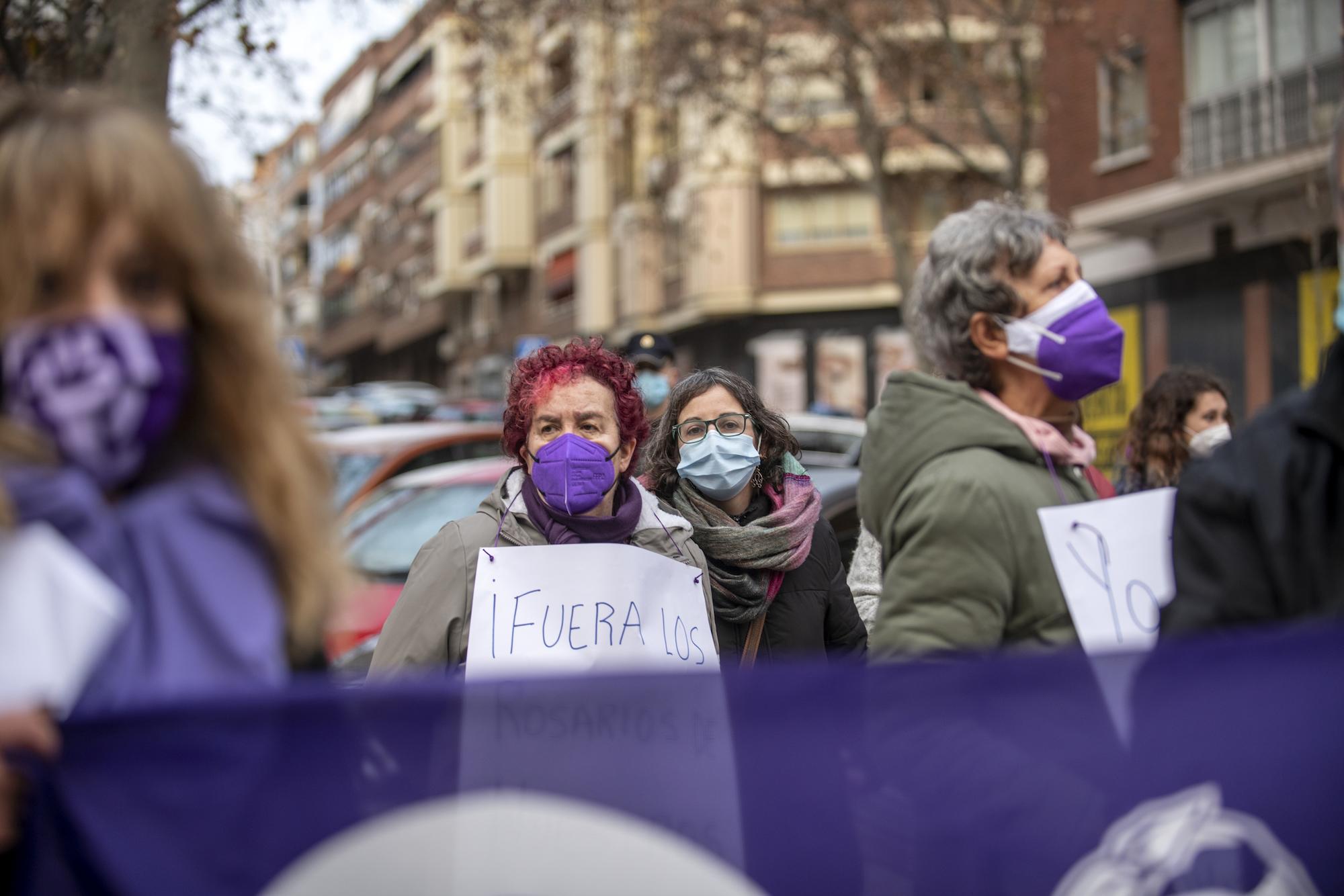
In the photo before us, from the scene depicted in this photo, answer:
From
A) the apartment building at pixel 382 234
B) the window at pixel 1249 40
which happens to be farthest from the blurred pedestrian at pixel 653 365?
the apartment building at pixel 382 234

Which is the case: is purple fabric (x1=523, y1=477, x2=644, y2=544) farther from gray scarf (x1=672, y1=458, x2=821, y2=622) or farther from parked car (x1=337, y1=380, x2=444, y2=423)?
parked car (x1=337, y1=380, x2=444, y2=423)

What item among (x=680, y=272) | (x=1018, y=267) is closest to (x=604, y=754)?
(x=1018, y=267)

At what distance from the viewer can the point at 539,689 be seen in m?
1.90

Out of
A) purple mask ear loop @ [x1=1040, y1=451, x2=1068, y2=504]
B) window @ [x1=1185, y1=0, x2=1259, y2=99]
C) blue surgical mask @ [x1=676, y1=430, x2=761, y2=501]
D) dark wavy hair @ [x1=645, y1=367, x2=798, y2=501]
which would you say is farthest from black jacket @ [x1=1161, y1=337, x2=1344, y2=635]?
window @ [x1=1185, y1=0, x2=1259, y2=99]

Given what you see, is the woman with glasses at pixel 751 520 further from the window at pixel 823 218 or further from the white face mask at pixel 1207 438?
the window at pixel 823 218

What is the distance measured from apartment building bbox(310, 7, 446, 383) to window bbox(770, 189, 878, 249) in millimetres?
16269

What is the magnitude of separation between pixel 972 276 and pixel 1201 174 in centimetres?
2019

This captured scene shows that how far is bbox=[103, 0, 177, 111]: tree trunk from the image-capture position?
26.2 ft

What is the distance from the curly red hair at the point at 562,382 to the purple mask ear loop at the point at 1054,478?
1.38 meters

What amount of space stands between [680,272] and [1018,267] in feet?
119

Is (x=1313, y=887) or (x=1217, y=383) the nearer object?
(x=1313, y=887)

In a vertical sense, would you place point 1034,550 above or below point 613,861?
above

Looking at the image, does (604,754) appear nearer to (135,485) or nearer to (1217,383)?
(135,485)

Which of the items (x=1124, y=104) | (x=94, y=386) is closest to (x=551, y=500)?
(x=94, y=386)
